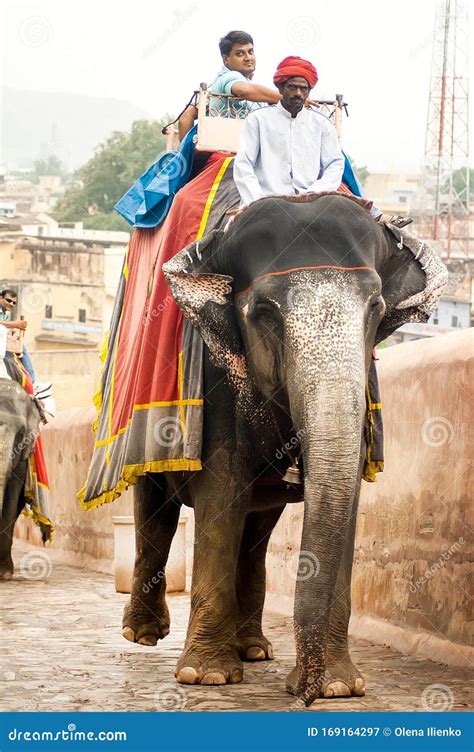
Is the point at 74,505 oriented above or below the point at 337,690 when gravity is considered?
above

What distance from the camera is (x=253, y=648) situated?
7.80 meters

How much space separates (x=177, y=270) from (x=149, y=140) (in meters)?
69.8

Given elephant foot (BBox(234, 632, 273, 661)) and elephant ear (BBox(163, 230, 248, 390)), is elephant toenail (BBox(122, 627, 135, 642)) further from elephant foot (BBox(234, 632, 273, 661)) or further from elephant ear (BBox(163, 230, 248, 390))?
elephant ear (BBox(163, 230, 248, 390))

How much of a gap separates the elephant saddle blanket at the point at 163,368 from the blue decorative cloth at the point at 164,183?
71mm

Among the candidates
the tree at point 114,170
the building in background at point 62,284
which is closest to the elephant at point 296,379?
the building in background at point 62,284

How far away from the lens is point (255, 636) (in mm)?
7859

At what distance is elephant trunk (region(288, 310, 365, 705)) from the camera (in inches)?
218

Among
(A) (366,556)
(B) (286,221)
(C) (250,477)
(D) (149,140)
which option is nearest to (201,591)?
(C) (250,477)

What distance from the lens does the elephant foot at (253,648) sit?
307 inches

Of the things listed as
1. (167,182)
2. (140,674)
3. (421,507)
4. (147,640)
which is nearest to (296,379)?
(140,674)

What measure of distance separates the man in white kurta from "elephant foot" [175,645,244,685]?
2038 millimetres

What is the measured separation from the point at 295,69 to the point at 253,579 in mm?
2690

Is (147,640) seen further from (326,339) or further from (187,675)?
(326,339)

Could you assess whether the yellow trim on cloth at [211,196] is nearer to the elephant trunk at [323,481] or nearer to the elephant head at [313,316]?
the elephant head at [313,316]
